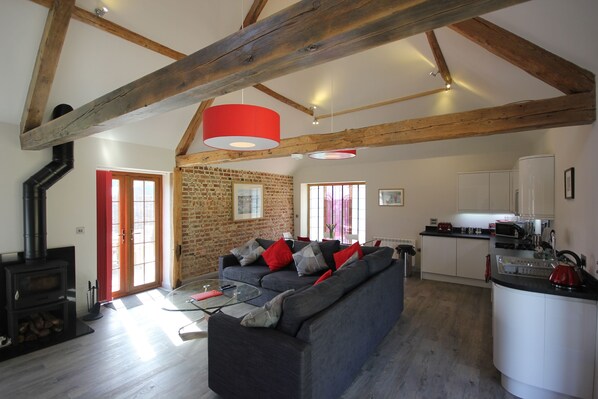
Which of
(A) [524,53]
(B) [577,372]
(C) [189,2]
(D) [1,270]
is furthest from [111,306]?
→ (A) [524,53]

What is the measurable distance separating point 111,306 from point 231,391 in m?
3.19

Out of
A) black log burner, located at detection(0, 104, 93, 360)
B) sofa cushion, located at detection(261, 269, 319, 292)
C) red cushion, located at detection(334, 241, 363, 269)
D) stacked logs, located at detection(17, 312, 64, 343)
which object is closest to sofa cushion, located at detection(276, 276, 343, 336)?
sofa cushion, located at detection(261, 269, 319, 292)

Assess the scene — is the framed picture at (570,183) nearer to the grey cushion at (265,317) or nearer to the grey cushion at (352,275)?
the grey cushion at (352,275)

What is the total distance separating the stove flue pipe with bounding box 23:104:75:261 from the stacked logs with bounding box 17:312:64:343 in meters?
0.74

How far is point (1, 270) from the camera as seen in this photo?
3.34 m

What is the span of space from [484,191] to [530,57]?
10.8 ft

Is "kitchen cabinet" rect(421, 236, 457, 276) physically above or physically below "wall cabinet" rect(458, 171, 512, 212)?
below

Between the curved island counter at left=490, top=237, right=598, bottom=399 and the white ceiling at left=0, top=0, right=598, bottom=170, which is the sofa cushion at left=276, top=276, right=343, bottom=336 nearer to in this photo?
the curved island counter at left=490, top=237, right=598, bottom=399


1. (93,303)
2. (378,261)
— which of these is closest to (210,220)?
(93,303)

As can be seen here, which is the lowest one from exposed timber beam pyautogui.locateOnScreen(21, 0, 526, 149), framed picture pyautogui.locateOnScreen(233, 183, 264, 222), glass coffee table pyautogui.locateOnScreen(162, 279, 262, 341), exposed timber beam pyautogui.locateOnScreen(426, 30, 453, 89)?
glass coffee table pyautogui.locateOnScreen(162, 279, 262, 341)

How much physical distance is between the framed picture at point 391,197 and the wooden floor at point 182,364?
9.49 feet

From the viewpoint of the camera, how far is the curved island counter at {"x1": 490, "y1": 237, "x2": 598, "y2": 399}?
6.86 ft

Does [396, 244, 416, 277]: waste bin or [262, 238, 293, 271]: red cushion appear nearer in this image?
[262, 238, 293, 271]: red cushion

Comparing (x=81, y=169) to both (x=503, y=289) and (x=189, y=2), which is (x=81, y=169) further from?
(x=503, y=289)
